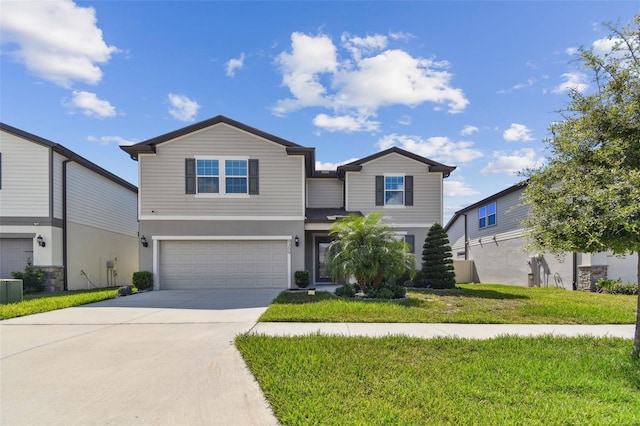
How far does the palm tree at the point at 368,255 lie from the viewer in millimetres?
10023

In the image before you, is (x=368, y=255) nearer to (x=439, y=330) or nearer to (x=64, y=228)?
(x=439, y=330)

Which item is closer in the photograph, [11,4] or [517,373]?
[517,373]

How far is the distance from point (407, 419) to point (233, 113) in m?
13.0

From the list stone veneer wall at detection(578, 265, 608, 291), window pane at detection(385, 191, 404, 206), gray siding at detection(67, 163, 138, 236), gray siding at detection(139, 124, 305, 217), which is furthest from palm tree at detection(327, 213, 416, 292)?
gray siding at detection(67, 163, 138, 236)

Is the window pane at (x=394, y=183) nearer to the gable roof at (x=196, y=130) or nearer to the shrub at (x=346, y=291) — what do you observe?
the gable roof at (x=196, y=130)

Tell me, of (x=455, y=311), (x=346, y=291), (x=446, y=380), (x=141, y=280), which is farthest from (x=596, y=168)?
(x=141, y=280)

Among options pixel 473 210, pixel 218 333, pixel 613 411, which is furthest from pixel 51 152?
pixel 473 210

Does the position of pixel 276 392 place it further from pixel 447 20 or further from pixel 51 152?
pixel 51 152

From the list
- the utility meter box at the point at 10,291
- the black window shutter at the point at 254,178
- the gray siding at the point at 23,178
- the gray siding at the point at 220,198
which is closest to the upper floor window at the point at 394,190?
the gray siding at the point at 220,198

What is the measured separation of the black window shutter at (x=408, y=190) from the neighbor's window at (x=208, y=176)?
811 cm

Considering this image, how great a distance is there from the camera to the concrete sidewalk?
19.6 feet

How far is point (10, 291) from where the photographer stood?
9.60m

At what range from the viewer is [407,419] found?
9.80 ft

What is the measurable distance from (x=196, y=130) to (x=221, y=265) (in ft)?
17.7
